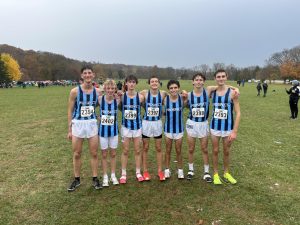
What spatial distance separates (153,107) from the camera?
19.0 feet

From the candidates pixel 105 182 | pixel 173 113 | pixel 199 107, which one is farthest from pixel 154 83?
pixel 105 182

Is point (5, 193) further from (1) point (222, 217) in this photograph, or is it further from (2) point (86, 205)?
(1) point (222, 217)

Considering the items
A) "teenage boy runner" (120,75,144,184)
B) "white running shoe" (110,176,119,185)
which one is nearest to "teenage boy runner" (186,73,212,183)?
"teenage boy runner" (120,75,144,184)

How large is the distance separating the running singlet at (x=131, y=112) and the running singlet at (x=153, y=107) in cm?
21

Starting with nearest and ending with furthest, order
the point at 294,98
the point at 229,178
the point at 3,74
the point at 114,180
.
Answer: the point at 114,180
the point at 229,178
the point at 294,98
the point at 3,74

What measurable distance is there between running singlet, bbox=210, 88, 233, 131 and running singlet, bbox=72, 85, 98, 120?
8.12 feet

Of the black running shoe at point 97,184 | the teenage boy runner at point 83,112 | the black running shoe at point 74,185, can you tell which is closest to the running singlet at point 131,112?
the teenage boy runner at point 83,112

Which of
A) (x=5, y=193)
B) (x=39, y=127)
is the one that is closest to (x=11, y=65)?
(x=39, y=127)

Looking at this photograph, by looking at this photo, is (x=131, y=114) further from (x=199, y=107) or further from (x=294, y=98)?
(x=294, y=98)

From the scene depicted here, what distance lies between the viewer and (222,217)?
4.51 m

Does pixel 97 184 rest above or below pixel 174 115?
below

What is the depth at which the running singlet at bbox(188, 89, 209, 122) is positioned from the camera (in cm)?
574

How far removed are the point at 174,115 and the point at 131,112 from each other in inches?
35.8

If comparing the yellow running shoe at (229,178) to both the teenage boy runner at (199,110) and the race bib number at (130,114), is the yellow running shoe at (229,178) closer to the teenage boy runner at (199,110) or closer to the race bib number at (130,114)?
the teenage boy runner at (199,110)
